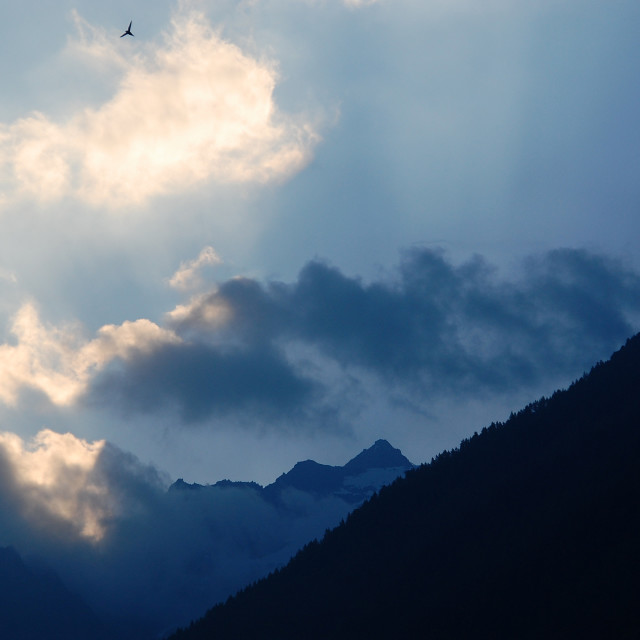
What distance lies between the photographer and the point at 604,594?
16025 cm

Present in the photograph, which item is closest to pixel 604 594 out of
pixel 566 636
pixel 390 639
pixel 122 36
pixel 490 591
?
pixel 566 636

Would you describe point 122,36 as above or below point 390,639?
above

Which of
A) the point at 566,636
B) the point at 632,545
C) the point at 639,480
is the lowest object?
the point at 566,636

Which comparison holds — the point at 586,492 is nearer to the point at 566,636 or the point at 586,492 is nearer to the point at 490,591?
the point at 490,591

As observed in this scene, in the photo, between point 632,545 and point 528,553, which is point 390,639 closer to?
point 528,553

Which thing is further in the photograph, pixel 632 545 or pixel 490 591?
pixel 490 591

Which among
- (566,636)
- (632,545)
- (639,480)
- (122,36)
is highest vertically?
(122,36)

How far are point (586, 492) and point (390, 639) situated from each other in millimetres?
61336

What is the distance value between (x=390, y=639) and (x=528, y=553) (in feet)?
129

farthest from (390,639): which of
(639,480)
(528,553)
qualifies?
(639,480)

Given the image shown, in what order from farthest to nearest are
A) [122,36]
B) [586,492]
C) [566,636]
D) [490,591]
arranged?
[586,492] < [490,591] < [566,636] < [122,36]

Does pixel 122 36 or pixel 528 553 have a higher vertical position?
pixel 122 36

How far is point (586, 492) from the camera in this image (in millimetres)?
199375

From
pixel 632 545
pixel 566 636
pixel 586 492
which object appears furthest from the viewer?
pixel 586 492
